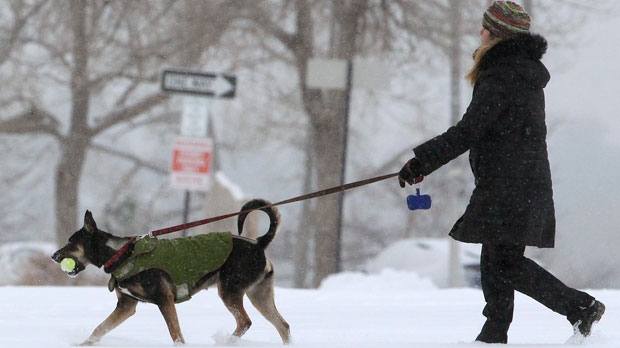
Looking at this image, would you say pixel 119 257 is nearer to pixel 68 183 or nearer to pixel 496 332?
pixel 496 332

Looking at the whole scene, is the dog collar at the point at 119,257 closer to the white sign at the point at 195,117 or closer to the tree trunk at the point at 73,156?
the white sign at the point at 195,117

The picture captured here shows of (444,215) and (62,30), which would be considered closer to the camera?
(62,30)

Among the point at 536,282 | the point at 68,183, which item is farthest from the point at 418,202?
the point at 68,183

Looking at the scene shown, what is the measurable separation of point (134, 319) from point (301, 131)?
15.0 m

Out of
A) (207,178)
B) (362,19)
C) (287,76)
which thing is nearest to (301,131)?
(287,76)

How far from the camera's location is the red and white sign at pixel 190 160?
12.7 meters

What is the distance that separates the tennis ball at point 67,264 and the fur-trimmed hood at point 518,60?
2332 millimetres

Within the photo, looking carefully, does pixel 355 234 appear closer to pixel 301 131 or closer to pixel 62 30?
pixel 301 131

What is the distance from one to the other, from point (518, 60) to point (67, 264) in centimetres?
254

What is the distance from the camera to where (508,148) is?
4996 mm

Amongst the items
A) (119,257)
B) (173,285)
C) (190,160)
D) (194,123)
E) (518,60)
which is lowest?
(173,285)

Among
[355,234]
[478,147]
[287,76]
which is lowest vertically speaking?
[355,234]

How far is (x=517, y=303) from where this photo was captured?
8.43 m

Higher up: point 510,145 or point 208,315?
point 510,145
